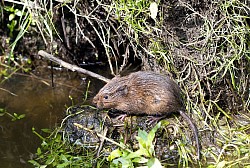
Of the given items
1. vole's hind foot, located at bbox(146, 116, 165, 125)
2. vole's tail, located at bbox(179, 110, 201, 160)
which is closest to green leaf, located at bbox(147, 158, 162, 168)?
vole's tail, located at bbox(179, 110, 201, 160)

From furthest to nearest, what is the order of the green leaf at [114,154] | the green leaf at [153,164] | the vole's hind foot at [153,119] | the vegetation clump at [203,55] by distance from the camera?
the vole's hind foot at [153,119] < the vegetation clump at [203,55] < the green leaf at [114,154] < the green leaf at [153,164]

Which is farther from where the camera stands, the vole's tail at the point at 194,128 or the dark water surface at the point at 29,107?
the dark water surface at the point at 29,107

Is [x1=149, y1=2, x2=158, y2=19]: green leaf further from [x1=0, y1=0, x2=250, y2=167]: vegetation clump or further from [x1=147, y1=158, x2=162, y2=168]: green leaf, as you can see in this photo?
[x1=147, y1=158, x2=162, y2=168]: green leaf

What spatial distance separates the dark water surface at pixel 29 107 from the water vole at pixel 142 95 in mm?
709

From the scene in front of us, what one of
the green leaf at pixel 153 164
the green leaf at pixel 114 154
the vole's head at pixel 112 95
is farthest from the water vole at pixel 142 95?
the green leaf at pixel 153 164

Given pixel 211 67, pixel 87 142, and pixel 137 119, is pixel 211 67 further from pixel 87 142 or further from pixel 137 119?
pixel 87 142

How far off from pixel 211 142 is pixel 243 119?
1.33 ft

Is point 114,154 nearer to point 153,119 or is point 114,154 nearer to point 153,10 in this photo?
point 153,119

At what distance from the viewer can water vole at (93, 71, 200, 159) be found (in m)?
4.14

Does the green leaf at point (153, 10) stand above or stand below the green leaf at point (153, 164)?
above

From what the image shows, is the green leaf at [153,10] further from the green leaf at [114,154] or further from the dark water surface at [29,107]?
the dark water surface at [29,107]

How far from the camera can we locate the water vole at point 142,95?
13.6 feet

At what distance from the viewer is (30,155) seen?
4.27 m

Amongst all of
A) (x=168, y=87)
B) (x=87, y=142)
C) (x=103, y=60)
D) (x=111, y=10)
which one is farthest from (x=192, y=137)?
(x=103, y=60)
